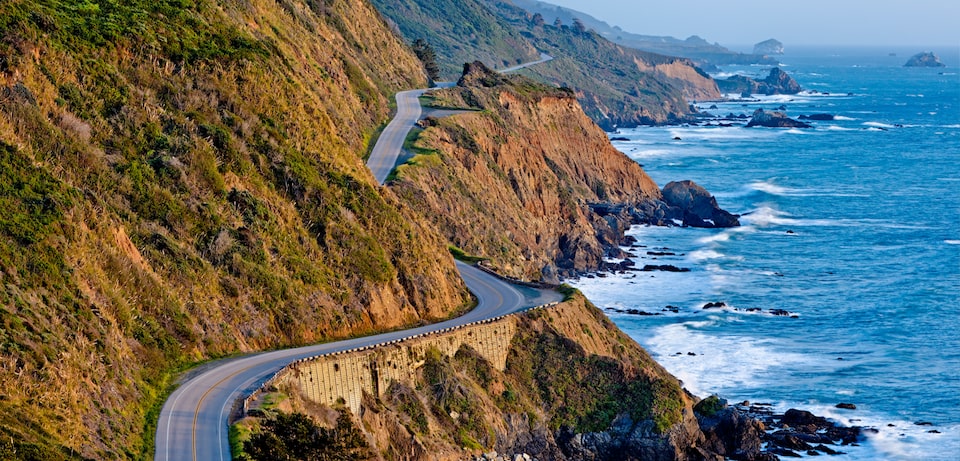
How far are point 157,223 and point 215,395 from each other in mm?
9626

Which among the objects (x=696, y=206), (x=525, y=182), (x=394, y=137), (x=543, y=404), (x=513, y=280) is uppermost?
(x=394, y=137)

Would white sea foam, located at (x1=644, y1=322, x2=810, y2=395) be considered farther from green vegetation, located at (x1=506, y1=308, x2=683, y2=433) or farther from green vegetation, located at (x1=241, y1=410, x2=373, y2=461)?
green vegetation, located at (x1=241, y1=410, x2=373, y2=461)

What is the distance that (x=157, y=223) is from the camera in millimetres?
43781

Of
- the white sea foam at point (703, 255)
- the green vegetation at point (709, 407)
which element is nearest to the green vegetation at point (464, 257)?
the green vegetation at point (709, 407)

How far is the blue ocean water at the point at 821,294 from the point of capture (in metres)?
59.0

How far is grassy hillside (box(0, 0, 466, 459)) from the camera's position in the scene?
33812 millimetres

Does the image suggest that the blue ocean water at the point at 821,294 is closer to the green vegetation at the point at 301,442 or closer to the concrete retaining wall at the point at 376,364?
the concrete retaining wall at the point at 376,364

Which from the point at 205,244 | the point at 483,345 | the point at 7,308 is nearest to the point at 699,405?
the point at 483,345

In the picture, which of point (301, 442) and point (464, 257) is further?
point (464, 257)

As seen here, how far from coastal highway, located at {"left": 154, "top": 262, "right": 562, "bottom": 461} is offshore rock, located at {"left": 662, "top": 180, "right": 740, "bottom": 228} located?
55647 millimetres

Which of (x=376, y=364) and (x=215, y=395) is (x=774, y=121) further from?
(x=215, y=395)

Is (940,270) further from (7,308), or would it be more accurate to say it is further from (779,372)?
(7,308)

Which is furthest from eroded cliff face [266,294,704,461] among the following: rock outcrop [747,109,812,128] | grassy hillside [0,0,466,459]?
rock outcrop [747,109,812,128]

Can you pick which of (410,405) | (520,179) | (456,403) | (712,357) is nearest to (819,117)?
(520,179)
